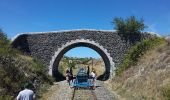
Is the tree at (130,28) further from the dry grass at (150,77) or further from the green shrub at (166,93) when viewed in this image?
the green shrub at (166,93)

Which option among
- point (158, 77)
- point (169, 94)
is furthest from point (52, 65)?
point (169, 94)

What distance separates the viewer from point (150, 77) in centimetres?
2358

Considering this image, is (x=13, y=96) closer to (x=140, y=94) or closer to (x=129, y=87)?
(x=140, y=94)

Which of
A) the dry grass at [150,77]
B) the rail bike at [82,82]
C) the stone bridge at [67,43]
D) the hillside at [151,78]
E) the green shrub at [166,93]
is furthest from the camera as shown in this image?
the stone bridge at [67,43]

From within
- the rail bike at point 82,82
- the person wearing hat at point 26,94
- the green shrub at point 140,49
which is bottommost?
the person wearing hat at point 26,94

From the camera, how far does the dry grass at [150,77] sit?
813 inches

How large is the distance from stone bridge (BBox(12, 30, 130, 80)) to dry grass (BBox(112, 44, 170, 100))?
7731 mm

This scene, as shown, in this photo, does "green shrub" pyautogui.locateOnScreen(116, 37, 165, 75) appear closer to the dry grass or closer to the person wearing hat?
the dry grass

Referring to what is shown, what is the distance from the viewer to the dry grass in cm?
2065

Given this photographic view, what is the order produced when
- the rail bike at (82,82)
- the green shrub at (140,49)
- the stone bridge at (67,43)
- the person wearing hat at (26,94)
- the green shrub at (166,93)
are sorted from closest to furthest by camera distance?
the person wearing hat at (26,94), the green shrub at (166,93), the rail bike at (82,82), the green shrub at (140,49), the stone bridge at (67,43)

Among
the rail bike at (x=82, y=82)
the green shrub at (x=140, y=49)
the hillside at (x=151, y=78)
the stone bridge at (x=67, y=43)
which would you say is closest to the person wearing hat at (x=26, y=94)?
the hillside at (x=151, y=78)

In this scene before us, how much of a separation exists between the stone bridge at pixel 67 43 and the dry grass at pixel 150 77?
7731 millimetres

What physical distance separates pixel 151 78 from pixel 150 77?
41 cm

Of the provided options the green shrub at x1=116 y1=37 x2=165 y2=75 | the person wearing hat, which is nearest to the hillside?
the green shrub at x1=116 y1=37 x2=165 y2=75
